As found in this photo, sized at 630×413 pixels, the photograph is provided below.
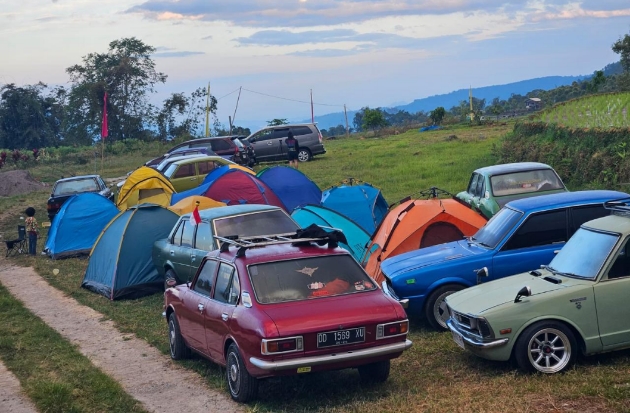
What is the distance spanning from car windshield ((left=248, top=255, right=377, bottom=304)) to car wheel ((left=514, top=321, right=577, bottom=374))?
1.58 metres

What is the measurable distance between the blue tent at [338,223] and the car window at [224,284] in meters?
6.22

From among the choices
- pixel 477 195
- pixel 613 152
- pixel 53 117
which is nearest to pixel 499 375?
pixel 477 195

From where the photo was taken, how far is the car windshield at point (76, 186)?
24.7 meters

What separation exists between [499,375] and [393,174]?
19227 mm

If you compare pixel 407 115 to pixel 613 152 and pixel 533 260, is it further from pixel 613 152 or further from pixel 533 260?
pixel 533 260

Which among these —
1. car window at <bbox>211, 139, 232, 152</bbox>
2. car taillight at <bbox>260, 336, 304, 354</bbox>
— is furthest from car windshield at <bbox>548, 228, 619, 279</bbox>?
car window at <bbox>211, 139, 232, 152</bbox>

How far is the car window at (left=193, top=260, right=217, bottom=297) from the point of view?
8763mm

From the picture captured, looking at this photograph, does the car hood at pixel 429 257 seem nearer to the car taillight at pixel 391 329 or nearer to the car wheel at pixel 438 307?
the car wheel at pixel 438 307

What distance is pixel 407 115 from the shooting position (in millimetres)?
90625

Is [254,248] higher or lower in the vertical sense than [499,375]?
higher

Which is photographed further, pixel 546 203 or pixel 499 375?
pixel 546 203

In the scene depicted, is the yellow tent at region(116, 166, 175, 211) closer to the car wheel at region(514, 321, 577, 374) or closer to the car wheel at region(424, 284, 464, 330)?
the car wheel at region(424, 284, 464, 330)

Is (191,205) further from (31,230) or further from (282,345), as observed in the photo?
(282,345)

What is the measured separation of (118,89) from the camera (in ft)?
189
